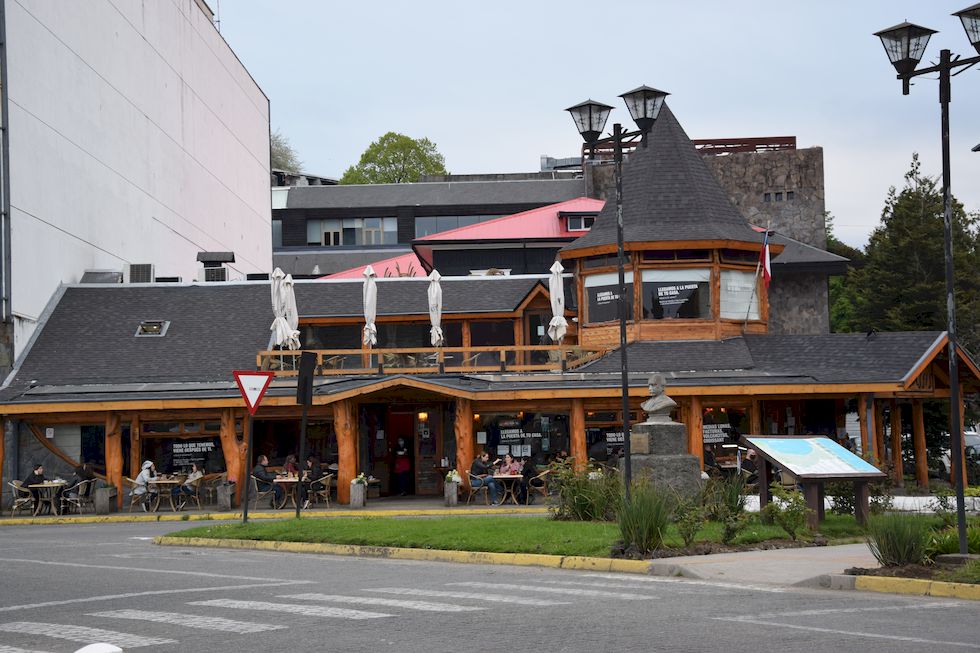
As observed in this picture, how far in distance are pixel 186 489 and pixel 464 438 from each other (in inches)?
285

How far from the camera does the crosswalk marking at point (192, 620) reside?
10.7 meters

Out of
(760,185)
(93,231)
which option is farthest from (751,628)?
(760,185)

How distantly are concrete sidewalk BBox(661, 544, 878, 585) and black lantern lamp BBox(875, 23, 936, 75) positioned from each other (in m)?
5.84

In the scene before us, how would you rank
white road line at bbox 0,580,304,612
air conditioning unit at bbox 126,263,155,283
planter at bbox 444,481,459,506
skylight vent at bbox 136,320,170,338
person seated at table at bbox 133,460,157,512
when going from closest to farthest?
white road line at bbox 0,580,304,612 → planter at bbox 444,481,459,506 → person seated at table at bbox 133,460,157,512 → skylight vent at bbox 136,320,170,338 → air conditioning unit at bbox 126,263,155,283

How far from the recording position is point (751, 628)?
10.2 metres

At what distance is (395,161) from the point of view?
9712cm

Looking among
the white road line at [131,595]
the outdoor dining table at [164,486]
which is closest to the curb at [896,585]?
the white road line at [131,595]

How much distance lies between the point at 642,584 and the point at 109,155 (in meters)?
36.3

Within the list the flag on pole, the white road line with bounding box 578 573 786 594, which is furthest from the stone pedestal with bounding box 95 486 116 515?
the white road line with bounding box 578 573 786 594

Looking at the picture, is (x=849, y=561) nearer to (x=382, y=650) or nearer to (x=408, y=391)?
(x=382, y=650)

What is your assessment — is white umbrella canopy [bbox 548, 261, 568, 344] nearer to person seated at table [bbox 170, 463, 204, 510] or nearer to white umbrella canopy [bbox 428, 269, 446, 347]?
white umbrella canopy [bbox 428, 269, 446, 347]

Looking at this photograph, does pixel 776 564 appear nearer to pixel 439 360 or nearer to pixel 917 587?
pixel 917 587

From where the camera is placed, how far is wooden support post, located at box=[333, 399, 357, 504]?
31.8m

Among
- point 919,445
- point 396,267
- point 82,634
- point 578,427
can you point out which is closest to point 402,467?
point 578,427
